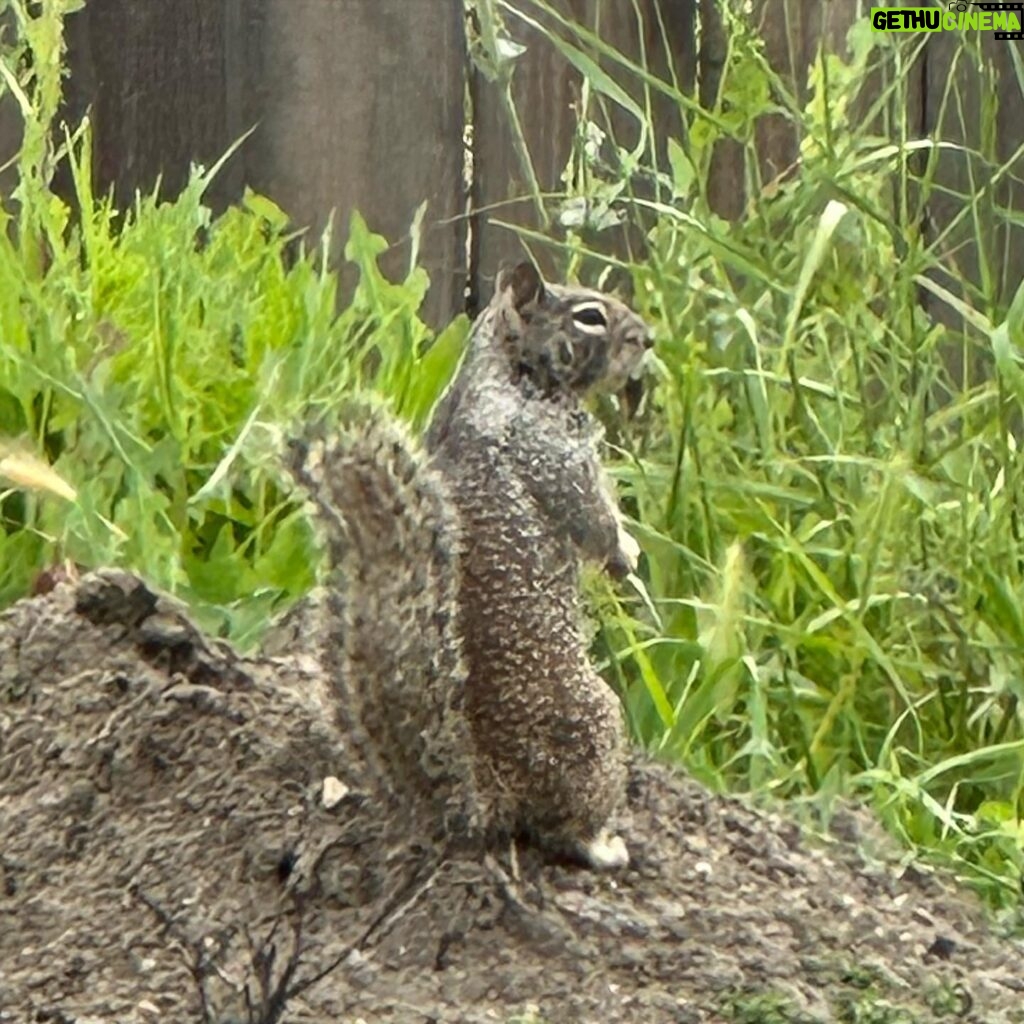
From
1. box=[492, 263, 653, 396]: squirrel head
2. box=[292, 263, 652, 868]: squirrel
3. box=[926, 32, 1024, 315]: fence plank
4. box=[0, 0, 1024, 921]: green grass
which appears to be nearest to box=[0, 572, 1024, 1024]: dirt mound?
box=[292, 263, 652, 868]: squirrel

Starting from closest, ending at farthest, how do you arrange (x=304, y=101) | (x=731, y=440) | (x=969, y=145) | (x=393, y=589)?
(x=393, y=589) → (x=731, y=440) → (x=969, y=145) → (x=304, y=101)

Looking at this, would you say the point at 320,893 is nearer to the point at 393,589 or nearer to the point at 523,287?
the point at 393,589

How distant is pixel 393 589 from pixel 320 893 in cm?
36

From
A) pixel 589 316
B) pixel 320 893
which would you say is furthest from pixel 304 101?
Answer: pixel 320 893

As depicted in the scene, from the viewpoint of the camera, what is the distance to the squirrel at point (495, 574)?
7.53 ft

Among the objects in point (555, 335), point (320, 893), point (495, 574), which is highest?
point (555, 335)

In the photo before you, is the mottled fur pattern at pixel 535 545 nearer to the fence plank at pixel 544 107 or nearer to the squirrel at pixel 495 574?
the squirrel at pixel 495 574

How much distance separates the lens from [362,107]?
4.50 meters

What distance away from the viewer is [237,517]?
342 centimetres

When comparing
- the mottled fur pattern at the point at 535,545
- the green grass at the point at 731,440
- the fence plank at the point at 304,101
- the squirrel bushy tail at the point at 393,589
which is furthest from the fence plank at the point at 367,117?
the squirrel bushy tail at the point at 393,589

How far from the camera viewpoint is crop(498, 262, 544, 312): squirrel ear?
96.6 inches

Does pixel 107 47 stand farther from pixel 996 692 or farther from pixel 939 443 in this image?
pixel 996 692

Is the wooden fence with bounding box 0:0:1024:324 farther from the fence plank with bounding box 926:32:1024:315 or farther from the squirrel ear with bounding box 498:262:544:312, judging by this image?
the squirrel ear with bounding box 498:262:544:312

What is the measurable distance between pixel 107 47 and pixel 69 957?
2623 millimetres
